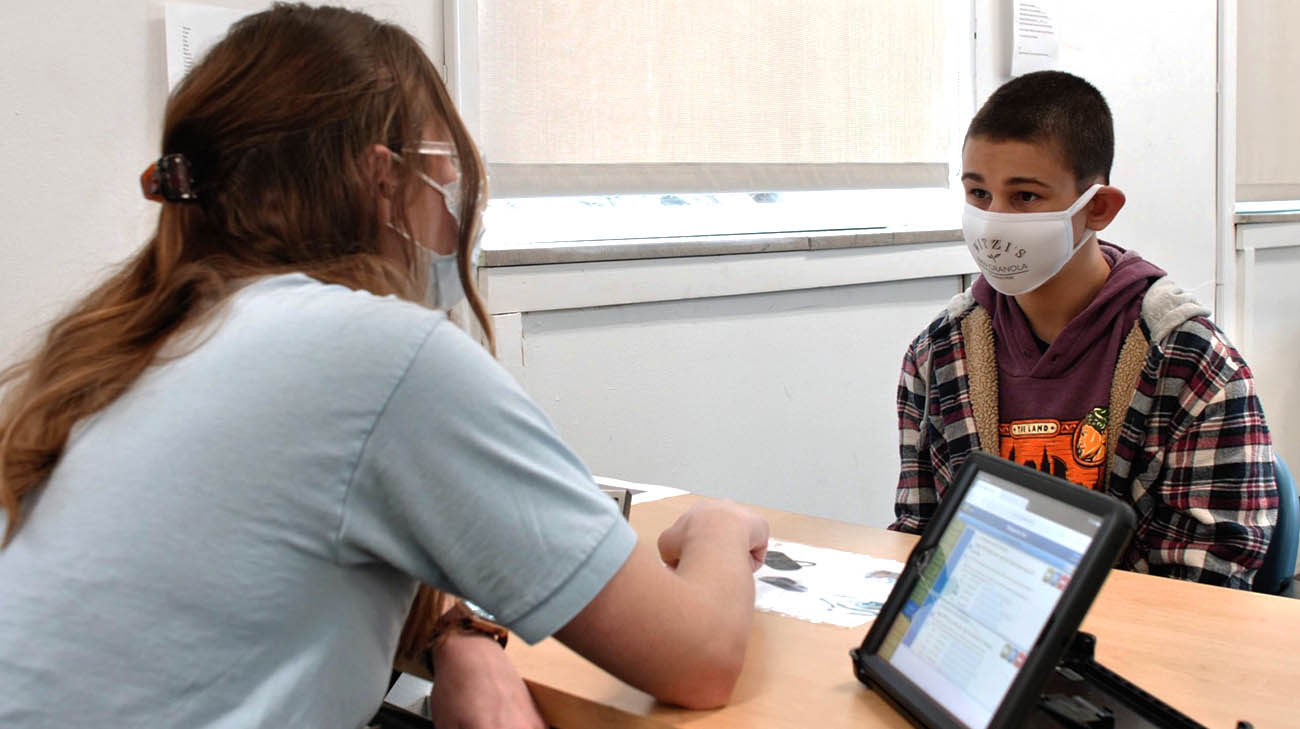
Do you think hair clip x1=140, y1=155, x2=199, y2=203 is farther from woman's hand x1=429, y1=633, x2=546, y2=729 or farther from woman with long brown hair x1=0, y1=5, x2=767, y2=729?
woman's hand x1=429, y1=633, x2=546, y2=729

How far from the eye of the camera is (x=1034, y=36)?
3266 millimetres

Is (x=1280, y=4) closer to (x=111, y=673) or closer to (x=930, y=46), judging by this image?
(x=930, y=46)

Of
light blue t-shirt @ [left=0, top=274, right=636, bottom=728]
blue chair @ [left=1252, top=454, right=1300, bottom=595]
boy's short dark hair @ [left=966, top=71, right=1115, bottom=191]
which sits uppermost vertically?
boy's short dark hair @ [left=966, top=71, right=1115, bottom=191]

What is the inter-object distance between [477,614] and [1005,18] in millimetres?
2610

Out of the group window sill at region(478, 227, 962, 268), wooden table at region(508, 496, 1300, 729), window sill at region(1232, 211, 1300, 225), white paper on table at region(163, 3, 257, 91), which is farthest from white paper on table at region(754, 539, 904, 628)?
window sill at region(1232, 211, 1300, 225)

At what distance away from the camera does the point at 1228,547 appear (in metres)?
1.53

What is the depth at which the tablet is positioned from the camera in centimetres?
80

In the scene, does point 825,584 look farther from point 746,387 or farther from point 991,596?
point 746,387

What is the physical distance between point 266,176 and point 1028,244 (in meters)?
1.21

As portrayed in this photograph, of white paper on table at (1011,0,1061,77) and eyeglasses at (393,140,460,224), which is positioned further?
white paper on table at (1011,0,1061,77)

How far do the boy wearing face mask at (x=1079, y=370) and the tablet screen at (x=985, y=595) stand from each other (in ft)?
2.12

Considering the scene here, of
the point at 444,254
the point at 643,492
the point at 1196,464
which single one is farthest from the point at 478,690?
the point at 1196,464

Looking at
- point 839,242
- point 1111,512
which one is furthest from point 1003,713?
point 839,242

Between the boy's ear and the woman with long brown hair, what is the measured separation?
42.7 inches
